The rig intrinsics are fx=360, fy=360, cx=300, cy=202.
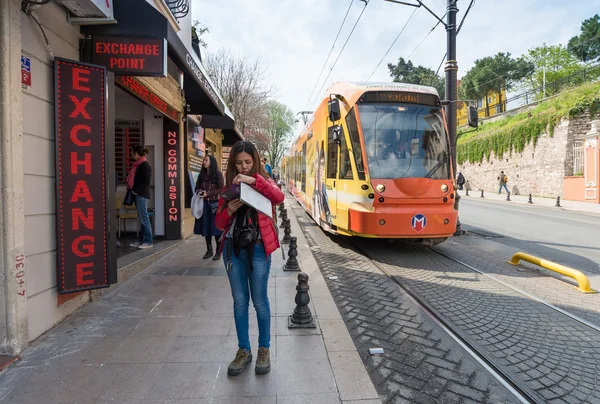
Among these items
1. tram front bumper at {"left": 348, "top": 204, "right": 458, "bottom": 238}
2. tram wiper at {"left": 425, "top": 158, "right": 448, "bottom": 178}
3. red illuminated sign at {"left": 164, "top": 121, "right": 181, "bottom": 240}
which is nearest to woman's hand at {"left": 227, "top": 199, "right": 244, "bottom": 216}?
tram front bumper at {"left": 348, "top": 204, "right": 458, "bottom": 238}

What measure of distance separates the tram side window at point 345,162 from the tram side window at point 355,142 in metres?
0.19

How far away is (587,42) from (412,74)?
70.7 feet

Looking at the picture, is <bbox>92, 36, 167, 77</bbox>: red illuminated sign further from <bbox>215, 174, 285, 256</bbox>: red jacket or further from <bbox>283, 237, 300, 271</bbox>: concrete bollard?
<bbox>283, 237, 300, 271</bbox>: concrete bollard

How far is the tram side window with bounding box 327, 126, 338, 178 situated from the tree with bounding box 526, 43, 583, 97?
1989 inches

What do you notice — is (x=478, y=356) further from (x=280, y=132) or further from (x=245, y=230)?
(x=280, y=132)

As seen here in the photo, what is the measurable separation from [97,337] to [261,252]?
1915 millimetres

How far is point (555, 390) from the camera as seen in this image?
2775mm

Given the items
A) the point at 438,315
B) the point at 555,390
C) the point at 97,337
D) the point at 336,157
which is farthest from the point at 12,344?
the point at 336,157

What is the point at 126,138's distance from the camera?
24.6 feet

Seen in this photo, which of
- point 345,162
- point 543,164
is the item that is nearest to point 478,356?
point 345,162

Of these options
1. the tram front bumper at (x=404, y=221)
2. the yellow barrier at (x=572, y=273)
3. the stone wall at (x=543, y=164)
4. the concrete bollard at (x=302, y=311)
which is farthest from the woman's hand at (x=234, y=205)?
the stone wall at (x=543, y=164)

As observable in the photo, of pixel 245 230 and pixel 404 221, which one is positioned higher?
pixel 245 230

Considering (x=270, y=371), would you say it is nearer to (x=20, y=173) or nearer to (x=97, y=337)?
(x=97, y=337)

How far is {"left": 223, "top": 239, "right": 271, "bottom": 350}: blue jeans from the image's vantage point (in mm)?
2785
